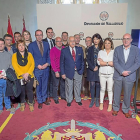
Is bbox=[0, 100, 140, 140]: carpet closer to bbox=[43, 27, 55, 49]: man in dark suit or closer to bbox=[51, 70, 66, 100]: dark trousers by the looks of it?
bbox=[51, 70, 66, 100]: dark trousers

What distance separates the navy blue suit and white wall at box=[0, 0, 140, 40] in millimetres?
2960

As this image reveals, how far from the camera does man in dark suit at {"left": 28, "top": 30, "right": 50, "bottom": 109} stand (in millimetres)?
3260

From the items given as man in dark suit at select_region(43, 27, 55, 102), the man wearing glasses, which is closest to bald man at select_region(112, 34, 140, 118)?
man in dark suit at select_region(43, 27, 55, 102)

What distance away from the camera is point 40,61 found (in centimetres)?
330

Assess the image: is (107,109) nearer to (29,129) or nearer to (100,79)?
(100,79)

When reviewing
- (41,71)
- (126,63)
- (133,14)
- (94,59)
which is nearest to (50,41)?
(41,71)

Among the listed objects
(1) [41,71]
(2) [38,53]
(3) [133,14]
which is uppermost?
(3) [133,14]

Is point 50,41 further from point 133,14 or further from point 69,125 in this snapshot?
point 133,14

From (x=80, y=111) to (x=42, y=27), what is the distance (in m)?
3.29

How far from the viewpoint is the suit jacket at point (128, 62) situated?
2746mm

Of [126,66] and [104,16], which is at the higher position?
[104,16]

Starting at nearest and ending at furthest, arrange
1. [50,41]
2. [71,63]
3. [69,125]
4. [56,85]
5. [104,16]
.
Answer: [69,125]
[71,63]
[56,85]
[50,41]
[104,16]

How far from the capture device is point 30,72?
121 inches

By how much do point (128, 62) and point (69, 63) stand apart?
1240mm
